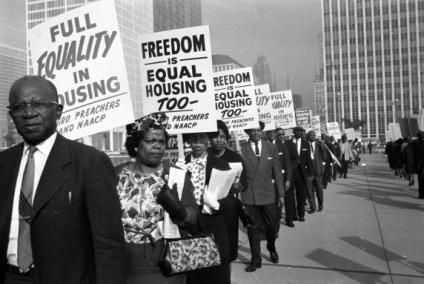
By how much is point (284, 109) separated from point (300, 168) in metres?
4.84

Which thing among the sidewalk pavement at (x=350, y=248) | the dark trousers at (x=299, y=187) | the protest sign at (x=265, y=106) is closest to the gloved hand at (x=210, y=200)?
the sidewalk pavement at (x=350, y=248)

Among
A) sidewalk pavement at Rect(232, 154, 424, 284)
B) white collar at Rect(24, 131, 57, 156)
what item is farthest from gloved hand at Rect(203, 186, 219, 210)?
white collar at Rect(24, 131, 57, 156)

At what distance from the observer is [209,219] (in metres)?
4.16

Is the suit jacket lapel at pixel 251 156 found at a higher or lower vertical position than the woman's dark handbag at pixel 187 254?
higher

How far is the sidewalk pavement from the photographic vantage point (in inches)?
222

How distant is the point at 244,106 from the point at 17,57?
109 m

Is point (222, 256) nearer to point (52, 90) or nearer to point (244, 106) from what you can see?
point (52, 90)

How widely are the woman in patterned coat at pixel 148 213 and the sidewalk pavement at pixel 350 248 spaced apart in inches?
108

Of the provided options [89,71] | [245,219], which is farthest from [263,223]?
[89,71]

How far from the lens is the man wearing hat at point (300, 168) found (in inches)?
402

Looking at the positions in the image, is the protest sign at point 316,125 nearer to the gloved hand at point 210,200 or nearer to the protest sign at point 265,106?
the protest sign at point 265,106

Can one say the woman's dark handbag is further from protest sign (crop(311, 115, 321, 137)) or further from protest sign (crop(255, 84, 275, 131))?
protest sign (crop(311, 115, 321, 137))

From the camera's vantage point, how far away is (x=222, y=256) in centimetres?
414

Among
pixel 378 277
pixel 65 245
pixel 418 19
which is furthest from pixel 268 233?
pixel 418 19
